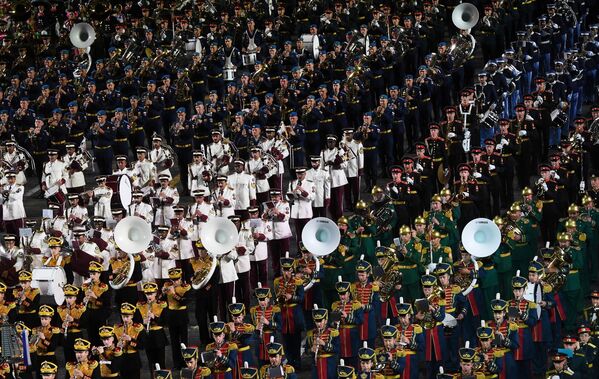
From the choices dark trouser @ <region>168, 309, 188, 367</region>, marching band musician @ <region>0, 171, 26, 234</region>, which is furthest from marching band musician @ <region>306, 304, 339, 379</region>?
marching band musician @ <region>0, 171, 26, 234</region>

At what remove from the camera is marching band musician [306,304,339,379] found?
33375 mm

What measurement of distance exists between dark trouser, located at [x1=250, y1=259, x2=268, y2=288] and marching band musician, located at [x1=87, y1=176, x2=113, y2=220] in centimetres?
341

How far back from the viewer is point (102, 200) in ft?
133

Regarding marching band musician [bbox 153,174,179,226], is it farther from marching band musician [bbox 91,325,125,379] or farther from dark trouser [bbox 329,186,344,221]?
marching band musician [bbox 91,325,125,379]

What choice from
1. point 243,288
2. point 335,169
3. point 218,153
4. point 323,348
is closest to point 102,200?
point 218,153

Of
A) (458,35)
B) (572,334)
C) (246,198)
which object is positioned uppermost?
(458,35)

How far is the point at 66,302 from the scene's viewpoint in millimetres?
36125

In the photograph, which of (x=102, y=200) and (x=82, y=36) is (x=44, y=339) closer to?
(x=102, y=200)

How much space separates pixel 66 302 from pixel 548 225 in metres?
9.83

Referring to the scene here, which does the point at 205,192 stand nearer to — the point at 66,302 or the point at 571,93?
the point at 66,302

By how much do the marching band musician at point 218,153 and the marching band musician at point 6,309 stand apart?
710 cm

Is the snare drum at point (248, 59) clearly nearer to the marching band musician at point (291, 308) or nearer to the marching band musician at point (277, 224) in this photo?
the marching band musician at point (277, 224)

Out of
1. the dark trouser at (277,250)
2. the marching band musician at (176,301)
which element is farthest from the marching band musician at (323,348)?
the dark trouser at (277,250)

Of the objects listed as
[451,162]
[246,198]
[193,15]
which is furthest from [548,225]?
[193,15]
